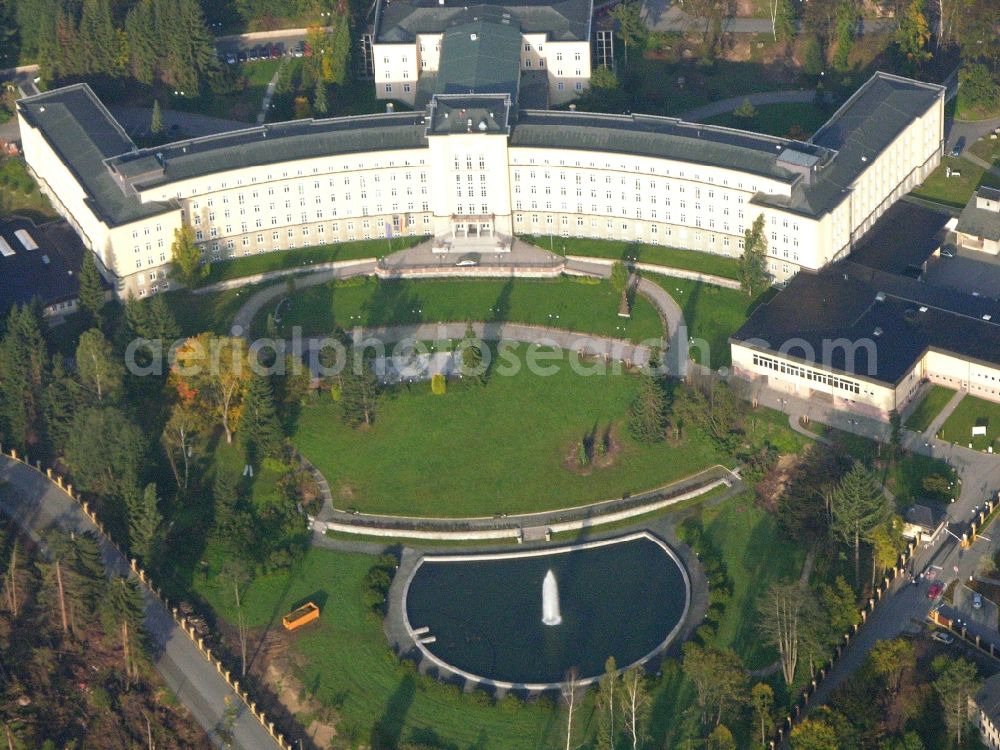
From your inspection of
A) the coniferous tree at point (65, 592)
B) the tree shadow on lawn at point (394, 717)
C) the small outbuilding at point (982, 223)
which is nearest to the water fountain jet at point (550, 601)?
the tree shadow on lawn at point (394, 717)

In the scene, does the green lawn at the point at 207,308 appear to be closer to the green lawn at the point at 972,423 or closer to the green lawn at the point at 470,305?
the green lawn at the point at 470,305

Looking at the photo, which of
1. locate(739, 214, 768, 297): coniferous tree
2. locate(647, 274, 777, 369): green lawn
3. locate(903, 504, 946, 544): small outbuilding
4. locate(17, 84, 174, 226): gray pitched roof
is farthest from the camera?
locate(17, 84, 174, 226): gray pitched roof

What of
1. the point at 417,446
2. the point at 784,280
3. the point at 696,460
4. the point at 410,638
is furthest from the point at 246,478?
the point at 784,280

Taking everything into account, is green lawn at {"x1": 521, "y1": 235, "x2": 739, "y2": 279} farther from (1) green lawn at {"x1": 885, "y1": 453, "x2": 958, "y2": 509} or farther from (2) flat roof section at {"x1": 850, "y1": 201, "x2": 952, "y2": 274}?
(1) green lawn at {"x1": 885, "y1": 453, "x2": 958, "y2": 509}

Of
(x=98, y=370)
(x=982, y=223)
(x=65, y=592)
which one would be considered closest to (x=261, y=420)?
(x=98, y=370)

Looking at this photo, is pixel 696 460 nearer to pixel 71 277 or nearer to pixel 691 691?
pixel 691 691

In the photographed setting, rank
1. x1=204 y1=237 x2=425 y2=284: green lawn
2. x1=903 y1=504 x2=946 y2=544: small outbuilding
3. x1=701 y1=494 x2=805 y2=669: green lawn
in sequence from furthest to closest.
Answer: x1=204 y1=237 x2=425 y2=284: green lawn
x1=903 y1=504 x2=946 y2=544: small outbuilding
x1=701 y1=494 x2=805 y2=669: green lawn

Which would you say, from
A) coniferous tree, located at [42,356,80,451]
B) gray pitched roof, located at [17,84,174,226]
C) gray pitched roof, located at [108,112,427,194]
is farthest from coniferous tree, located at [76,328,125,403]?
gray pitched roof, located at [108,112,427,194]

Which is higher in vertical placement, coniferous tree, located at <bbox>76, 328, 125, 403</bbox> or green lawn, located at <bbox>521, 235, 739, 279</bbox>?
green lawn, located at <bbox>521, 235, 739, 279</bbox>

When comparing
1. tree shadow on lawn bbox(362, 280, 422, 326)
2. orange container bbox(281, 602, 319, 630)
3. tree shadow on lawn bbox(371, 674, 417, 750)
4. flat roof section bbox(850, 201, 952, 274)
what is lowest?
tree shadow on lawn bbox(371, 674, 417, 750)
